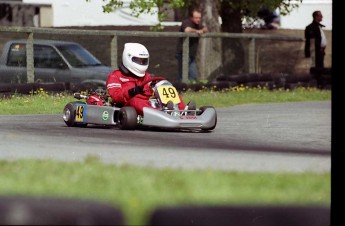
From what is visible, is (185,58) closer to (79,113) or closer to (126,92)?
(79,113)

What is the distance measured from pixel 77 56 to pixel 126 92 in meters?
8.17

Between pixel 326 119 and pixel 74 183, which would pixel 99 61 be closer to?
pixel 326 119

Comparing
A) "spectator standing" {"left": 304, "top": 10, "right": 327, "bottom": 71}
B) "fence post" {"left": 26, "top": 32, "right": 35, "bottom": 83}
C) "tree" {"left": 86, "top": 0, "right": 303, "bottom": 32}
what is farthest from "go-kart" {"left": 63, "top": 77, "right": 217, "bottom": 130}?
"spectator standing" {"left": 304, "top": 10, "right": 327, "bottom": 71}

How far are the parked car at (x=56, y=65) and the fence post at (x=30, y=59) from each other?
104mm

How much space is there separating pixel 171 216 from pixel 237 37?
783 inches

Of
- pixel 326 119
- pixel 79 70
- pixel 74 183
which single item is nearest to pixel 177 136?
pixel 326 119

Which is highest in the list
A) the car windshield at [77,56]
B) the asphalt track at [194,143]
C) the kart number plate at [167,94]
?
the car windshield at [77,56]

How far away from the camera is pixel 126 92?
49.7 feet

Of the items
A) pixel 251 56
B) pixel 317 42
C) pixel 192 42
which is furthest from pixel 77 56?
pixel 317 42

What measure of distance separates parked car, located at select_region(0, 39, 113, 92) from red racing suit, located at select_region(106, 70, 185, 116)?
18.5 ft

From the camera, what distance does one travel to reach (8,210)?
6.45 metres

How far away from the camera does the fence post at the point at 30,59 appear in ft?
69.7

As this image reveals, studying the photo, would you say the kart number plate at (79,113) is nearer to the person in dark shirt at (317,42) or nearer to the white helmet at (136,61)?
the white helmet at (136,61)

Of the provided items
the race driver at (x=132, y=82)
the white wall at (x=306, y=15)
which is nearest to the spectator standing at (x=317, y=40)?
the race driver at (x=132, y=82)
